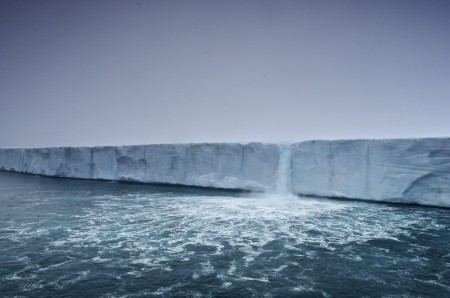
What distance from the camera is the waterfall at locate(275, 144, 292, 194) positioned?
974 centimetres

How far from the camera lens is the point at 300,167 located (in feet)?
31.0

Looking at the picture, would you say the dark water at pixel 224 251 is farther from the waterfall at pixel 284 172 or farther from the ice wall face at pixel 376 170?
the waterfall at pixel 284 172

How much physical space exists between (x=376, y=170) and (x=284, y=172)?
280 centimetres

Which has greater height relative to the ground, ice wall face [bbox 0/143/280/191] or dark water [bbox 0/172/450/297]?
ice wall face [bbox 0/143/280/191]

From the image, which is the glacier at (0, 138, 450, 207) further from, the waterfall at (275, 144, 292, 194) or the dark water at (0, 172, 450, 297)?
the dark water at (0, 172, 450, 297)

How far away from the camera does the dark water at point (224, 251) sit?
10.5 feet

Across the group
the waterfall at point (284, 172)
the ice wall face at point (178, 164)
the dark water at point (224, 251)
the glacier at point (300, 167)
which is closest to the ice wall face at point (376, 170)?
the glacier at point (300, 167)

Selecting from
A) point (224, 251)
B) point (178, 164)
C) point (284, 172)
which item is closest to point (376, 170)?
point (284, 172)

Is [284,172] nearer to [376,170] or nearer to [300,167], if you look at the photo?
[300,167]

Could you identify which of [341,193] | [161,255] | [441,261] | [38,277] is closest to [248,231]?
[161,255]

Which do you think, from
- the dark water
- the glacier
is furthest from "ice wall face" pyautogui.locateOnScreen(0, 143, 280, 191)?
the dark water

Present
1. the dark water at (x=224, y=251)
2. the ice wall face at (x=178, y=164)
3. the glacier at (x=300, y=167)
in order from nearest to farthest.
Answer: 1. the dark water at (x=224, y=251)
2. the glacier at (x=300, y=167)
3. the ice wall face at (x=178, y=164)

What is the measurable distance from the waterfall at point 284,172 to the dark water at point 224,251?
6.35ft

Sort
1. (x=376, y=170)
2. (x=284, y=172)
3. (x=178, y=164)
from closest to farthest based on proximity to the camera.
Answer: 1. (x=376, y=170)
2. (x=284, y=172)
3. (x=178, y=164)
